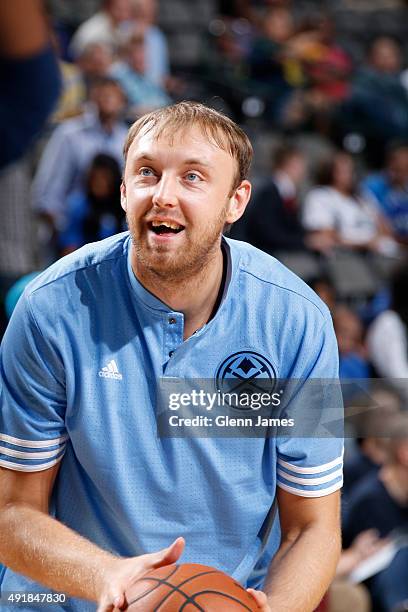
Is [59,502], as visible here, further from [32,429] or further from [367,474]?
[367,474]

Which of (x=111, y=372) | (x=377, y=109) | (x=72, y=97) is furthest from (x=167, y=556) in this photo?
(x=377, y=109)

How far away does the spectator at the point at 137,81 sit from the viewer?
5523 mm

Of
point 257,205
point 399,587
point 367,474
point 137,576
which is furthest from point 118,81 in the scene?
point 137,576

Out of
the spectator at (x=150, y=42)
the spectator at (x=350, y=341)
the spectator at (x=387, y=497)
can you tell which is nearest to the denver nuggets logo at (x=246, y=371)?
the spectator at (x=387, y=497)

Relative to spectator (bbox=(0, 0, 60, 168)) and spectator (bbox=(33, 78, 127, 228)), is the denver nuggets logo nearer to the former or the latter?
spectator (bbox=(0, 0, 60, 168))

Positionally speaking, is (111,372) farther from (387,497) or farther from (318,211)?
(318,211)

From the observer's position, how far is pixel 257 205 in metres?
4.23

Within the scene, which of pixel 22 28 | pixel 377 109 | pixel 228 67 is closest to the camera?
pixel 22 28

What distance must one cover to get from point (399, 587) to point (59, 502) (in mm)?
1798

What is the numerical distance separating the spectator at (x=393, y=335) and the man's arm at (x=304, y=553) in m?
2.77

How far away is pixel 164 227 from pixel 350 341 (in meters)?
3.09

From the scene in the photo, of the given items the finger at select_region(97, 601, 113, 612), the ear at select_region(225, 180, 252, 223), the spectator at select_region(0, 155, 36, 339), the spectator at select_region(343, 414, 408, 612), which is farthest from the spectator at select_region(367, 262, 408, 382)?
the finger at select_region(97, 601, 113, 612)

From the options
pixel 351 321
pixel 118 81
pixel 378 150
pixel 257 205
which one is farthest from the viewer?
pixel 378 150

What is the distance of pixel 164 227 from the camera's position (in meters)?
2.07
